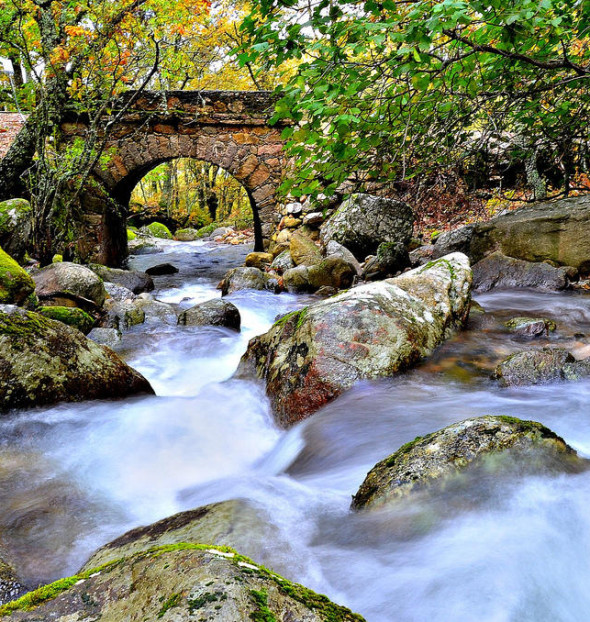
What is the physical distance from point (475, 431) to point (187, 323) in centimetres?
445

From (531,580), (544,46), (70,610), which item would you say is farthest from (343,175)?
(70,610)

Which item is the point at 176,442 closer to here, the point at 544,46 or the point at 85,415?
the point at 85,415

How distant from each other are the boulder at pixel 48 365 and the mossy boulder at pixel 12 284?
142cm

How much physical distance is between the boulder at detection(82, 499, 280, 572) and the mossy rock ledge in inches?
17.4

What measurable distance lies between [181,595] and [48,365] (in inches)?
94.0

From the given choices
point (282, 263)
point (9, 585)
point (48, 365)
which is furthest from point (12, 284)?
point (282, 263)

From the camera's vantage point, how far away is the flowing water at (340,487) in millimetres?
1299

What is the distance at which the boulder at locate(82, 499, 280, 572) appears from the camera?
4.65 ft

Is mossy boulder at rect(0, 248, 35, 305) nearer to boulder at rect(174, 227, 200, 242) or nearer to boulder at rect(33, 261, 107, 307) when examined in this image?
boulder at rect(33, 261, 107, 307)

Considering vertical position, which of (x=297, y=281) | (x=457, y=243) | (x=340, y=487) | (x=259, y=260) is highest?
(x=457, y=243)

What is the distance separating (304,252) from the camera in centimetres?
860

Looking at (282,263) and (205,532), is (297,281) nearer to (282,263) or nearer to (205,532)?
(282,263)

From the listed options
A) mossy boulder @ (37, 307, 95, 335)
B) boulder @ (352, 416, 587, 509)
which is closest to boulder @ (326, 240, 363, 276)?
mossy boulder @ (37, 307, 95, 335)

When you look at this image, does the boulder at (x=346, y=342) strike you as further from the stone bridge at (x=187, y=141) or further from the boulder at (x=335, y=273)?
the stone bridge at (x=187, y=141)
